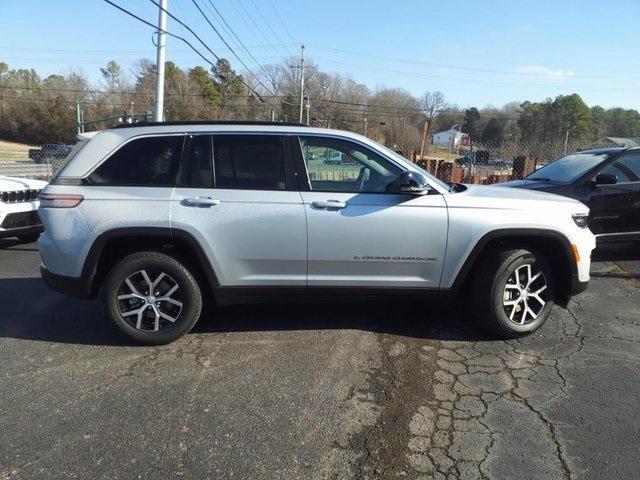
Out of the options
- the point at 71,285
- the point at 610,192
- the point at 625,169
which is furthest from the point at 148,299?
the point at 625,169

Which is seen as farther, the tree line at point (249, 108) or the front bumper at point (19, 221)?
the tree line at point (249, 108)

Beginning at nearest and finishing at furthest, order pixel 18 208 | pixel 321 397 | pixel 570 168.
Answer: pixel 321 397 < pixel 18 208 < pixel 570 168

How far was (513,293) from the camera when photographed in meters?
4.37

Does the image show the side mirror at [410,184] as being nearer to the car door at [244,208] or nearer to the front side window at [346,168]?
the front side window at [346,168]

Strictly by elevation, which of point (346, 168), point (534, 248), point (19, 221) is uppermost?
point (346, 168)

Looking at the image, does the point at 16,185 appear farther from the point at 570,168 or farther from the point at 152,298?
the point at 570,168

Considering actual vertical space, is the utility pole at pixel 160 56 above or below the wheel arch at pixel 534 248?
above

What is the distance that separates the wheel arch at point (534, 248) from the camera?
4199 millimetres

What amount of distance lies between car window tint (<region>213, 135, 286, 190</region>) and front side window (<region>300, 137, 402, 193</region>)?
0.24 meters

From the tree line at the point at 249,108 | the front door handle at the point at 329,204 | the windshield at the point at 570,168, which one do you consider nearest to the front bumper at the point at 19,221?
the front door handle at the point at 329,204

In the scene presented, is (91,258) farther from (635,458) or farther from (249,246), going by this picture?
(635,458)

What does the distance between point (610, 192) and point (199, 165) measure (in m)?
5.69

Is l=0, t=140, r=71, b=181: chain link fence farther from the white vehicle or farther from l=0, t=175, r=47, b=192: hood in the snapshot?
the white vehicle

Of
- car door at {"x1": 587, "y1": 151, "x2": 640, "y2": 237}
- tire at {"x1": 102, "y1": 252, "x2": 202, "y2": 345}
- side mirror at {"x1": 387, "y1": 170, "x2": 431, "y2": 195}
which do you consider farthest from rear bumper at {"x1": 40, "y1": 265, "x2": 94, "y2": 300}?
car door at {"x1": 587, "y1": 151, "x2": 640, "y2": 237}
